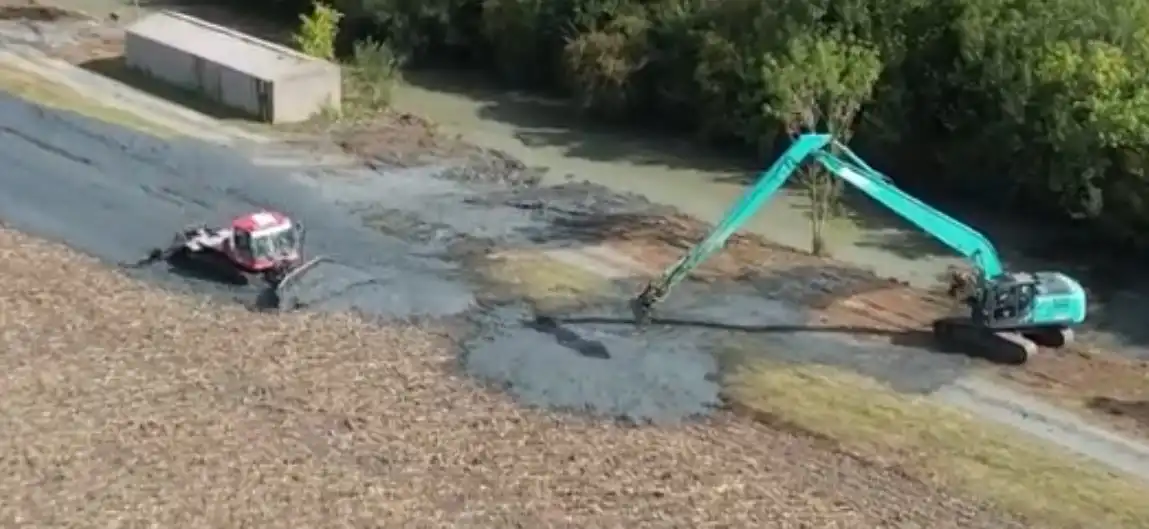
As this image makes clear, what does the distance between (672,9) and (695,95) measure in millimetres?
1642

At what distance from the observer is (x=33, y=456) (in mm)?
17969

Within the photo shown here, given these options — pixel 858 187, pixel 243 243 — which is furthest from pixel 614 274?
pixel 243 243

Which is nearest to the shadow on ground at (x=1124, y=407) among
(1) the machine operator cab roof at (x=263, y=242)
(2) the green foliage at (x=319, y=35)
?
(1) the machine operator cab roof at (x=263, y=242)

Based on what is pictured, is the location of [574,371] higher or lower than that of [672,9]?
lower

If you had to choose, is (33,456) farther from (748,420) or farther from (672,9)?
(672,9)

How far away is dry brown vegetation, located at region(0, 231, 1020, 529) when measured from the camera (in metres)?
17.1

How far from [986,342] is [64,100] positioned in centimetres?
1645

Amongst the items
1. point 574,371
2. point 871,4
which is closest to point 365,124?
point 871,4

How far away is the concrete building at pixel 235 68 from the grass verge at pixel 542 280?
7.25m

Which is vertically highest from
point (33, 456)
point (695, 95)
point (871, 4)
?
point (871, 4)

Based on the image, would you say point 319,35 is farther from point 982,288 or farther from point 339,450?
point 339,450

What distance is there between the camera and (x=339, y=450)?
18.2 m

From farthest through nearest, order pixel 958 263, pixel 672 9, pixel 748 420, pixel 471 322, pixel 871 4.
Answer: pixel 672 9, pixel 871 4, pixel 958 263, pixel 471 322, pixel 748 420

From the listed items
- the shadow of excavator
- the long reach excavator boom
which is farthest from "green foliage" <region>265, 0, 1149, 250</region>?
the shadow of excavator
